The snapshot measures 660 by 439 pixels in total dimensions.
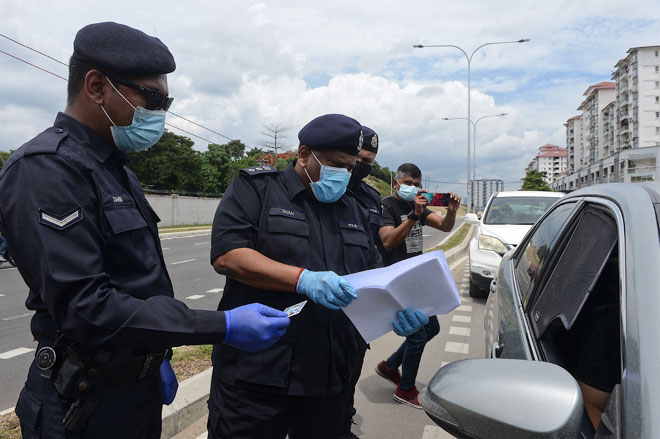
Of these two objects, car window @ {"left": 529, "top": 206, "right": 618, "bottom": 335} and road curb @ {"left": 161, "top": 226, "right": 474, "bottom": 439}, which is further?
road curb @ {"left": 161, "top": 226, "right": 474, "bottom": 439}

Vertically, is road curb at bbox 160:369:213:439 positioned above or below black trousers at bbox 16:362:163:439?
below

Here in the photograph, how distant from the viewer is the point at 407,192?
3.74m

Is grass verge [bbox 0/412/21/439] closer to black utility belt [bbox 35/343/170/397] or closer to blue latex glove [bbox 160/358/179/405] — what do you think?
blue latex glove [bbox 160/358/179/405]

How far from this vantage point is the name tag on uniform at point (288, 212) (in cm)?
183

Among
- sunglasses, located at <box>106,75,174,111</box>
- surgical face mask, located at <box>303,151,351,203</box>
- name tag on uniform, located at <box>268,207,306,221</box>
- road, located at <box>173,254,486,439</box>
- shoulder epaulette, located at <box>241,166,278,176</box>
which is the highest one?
sunglasses, located at <box>106,75,174,111</box>

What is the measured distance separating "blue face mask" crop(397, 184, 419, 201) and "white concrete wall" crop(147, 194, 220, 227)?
85.7ft

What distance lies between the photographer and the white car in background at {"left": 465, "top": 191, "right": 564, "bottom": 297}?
22.6 ft

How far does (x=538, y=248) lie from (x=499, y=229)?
202 inches

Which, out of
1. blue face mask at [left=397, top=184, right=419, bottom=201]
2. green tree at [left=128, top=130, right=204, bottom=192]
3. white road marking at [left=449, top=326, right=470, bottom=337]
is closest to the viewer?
blue face mask at [left=397, top=184, right=419, bottom=201]

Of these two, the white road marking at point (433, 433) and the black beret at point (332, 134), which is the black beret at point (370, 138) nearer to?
the black beret at point (332, 134)

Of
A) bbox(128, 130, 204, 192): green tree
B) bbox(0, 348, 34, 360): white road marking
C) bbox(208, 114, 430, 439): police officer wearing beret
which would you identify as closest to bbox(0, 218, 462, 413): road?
bbox(0, 348, 34, 360): white road marking

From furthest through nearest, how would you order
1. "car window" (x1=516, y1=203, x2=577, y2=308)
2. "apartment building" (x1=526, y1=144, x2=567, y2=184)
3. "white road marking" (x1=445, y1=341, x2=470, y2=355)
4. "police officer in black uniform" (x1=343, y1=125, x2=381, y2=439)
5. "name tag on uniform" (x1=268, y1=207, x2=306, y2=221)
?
"apartment building" (x1=526, y1=144, x2=567, y2=184) < "white road marking" (x1=445, y1=341, x2=470, y2=355) < "car window" (x1=516, y1=203, x2=577, y2=308) < "police officer in black uniform" (x1=343, y1=125, x2=381, y2=439) < "name tag on uniform" (x1=268, y1=207, x2=306, y2=221)

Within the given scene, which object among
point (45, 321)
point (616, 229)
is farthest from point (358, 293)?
point (45, 321)

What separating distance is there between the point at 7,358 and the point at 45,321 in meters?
4.08
